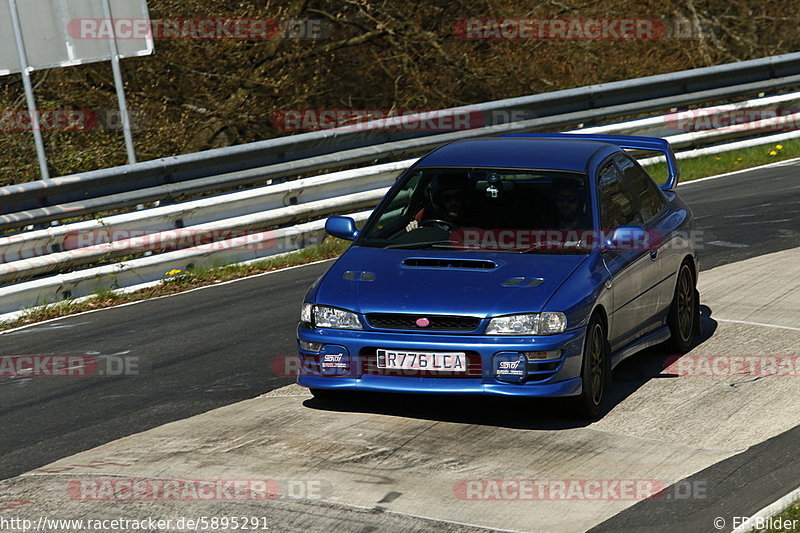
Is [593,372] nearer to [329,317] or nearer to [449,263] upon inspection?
[449,263]

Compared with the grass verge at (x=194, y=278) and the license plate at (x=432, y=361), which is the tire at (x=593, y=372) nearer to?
the license plate at (x=432, y=361)

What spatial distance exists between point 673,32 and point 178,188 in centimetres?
1446

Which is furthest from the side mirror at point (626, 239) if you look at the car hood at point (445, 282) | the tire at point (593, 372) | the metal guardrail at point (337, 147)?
the metal guardrail at point (337, 147)

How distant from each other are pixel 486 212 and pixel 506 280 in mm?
873

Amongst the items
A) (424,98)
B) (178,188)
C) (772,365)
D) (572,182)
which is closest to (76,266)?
(178,188)

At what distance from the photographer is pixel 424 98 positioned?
21.2m

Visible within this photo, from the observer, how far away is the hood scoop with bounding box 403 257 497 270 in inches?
302

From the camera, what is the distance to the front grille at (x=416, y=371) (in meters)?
Result: 7.20

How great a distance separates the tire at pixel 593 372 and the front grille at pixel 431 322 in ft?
2.38

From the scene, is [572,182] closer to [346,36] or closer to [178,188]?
[178,188]

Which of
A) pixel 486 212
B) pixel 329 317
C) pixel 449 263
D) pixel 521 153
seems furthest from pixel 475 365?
pixel 521 153

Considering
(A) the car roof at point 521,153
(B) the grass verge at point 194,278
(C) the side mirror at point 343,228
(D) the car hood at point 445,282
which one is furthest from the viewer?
(B) the grass verge at point 194,278

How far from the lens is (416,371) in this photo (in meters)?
7.26

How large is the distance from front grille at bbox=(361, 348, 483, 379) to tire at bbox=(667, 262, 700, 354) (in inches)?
91.4
